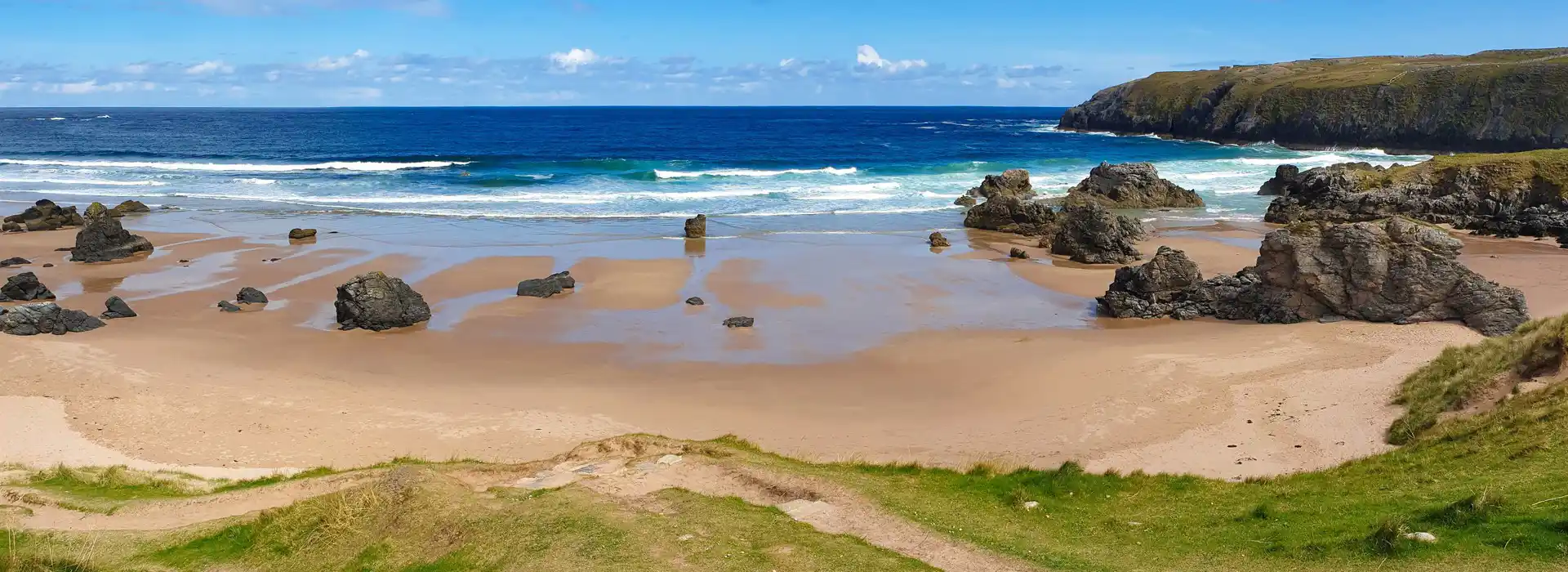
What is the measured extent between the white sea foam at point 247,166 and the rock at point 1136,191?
43595 mm

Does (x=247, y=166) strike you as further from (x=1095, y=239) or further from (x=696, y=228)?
(x=1095, y=239)

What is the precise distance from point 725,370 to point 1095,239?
53.2 feet

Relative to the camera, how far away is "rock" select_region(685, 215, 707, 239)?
37.0 meters

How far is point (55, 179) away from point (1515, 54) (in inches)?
4862

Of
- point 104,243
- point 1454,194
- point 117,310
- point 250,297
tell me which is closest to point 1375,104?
point 1454,194

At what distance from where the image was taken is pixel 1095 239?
31.5 metres

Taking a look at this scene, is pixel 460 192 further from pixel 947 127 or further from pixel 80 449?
pixel 947 127

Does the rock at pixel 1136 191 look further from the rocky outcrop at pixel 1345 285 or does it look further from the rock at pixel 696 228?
the rocky outcrop at pixel 1345 285

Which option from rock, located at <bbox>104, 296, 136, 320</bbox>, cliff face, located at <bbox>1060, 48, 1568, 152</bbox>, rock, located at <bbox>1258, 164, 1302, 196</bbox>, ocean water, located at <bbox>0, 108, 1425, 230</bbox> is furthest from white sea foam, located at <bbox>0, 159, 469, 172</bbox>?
cliff face, located at <bbox>1060, 48, 1568, 152</bbox>

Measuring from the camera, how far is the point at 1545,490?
30.1 ft

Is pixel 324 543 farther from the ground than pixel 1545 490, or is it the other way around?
pixel 1545 490

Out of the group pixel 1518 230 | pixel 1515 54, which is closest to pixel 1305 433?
pixel 1518 230

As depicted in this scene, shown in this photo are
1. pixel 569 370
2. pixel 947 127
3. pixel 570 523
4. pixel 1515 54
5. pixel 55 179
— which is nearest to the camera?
pixel 570 523

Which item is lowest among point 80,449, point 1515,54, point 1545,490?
point 80,449
